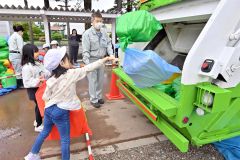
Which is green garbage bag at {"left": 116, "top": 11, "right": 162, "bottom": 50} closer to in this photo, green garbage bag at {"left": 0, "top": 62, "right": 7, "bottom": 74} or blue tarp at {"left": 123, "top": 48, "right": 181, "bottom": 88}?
blue tarp at {"left": 123, "top": 48, "right": 181, "bottom": 88}

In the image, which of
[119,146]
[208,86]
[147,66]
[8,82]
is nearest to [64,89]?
[147,66]

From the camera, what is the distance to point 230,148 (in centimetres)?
235

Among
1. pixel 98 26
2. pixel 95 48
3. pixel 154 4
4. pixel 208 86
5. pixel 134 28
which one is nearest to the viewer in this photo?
pixel 208 86

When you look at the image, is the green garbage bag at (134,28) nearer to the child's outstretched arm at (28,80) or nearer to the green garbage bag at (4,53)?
the child's outstretched arm at (28,80)

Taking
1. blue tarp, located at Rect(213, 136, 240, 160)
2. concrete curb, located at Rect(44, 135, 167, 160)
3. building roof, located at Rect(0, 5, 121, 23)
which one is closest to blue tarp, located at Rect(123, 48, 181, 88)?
concrete curb, located at Rect(44, 135, 167, 160)

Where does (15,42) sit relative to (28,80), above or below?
above

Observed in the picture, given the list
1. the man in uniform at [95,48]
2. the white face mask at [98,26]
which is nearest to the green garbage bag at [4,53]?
the man in uniform at [95,48]

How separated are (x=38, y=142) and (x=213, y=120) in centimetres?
177

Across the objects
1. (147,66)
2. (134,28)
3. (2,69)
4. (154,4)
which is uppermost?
(154,4)

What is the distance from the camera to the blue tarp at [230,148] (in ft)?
7.44

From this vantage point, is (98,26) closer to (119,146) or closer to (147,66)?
(147,66)

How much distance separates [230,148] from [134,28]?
5.75ft

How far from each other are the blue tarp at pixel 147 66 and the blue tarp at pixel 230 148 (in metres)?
1.14

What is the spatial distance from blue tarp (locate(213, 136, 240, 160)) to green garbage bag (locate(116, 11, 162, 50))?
5.07 ft
